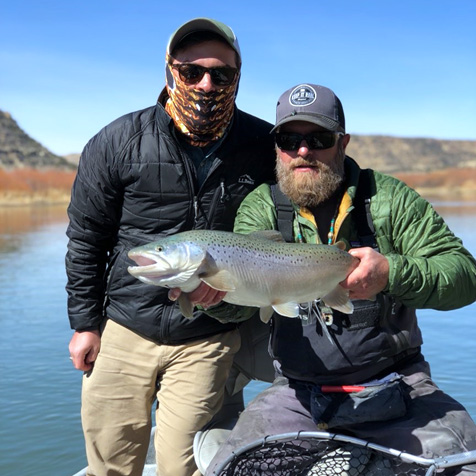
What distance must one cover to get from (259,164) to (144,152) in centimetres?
79

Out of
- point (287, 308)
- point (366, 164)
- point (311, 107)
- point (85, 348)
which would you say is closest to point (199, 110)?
point (311, 107)

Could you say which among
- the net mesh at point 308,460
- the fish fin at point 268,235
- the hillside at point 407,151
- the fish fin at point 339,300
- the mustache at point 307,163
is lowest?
the net mesh at point 308,460

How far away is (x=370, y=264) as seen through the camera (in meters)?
3.23

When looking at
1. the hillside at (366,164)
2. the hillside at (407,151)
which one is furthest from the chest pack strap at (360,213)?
the hillside at (407,151)

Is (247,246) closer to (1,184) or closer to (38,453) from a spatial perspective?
(38,453)

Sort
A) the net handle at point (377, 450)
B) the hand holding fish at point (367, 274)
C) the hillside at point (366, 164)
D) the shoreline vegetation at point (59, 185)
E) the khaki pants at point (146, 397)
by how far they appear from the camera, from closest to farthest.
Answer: the net handle at point (377, 450) < the hand holding fish at point (367, 274) < the khaki pants at point (146, 397) < the shoreline vegetation at point (59, 185) < the hillside at point (366, 164)

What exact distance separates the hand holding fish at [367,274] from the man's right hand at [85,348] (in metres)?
2.03

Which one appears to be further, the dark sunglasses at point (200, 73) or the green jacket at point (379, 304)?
the dark sunglasses at point (200, 73)

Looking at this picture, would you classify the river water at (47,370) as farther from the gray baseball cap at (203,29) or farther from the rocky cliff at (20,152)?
the rocky cliff at (20,152)

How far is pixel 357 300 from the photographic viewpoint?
362 cm

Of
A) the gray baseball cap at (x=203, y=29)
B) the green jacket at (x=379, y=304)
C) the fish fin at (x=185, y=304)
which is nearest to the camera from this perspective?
the fish fin at (x=185, y=304)

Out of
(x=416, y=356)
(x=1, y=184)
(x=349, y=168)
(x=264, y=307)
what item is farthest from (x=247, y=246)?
(x=1, y=184)

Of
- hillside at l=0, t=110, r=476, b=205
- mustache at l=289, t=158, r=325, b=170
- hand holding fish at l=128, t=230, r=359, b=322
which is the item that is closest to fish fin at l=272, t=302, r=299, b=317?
hand holding fish at l=128, t=230, r=359, b=322

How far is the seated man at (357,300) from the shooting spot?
133 inches
